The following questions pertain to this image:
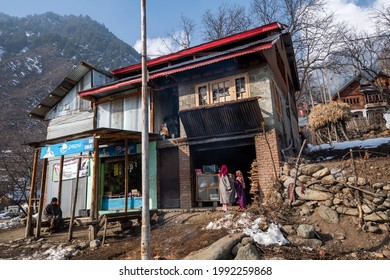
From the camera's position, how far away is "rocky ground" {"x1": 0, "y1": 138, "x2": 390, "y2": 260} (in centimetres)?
621

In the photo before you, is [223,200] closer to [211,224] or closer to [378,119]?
[211,224]

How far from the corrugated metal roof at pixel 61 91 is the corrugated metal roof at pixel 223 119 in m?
8.15

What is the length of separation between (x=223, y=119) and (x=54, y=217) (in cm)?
851

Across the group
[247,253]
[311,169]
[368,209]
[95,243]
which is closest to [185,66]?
[311,169]

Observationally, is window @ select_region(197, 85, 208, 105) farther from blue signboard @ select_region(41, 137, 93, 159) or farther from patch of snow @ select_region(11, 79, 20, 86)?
patch of snow @ select_region(11, 79, 20, 86)

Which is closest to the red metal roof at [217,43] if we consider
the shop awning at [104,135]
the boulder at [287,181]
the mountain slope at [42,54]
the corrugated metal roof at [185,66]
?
the corrugated metal roof at [185,66]

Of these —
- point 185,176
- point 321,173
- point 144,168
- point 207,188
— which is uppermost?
point 185,176

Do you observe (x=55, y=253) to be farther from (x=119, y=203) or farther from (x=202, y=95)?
(x=202, y=95)

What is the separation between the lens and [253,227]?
7188 millimetres

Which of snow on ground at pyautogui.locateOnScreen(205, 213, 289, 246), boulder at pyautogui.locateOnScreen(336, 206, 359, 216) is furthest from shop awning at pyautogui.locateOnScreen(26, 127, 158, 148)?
boulder at pyautogui.locateOnScreen(336, 206, 359, 216)

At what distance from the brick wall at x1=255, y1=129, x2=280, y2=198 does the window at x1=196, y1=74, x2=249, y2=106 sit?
2010 millimetres

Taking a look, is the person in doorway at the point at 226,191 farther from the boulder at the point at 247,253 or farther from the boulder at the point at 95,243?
the boulder at the point at 95,243

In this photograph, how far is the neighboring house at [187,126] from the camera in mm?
10195

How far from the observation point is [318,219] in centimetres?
775
